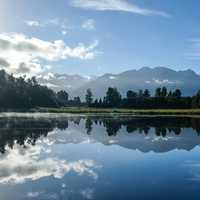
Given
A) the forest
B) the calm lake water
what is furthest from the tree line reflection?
the forest

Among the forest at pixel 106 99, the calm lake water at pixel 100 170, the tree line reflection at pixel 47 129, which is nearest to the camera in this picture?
the calm lake water at pixel 100 170

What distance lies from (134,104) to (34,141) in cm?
13685

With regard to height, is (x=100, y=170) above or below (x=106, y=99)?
below

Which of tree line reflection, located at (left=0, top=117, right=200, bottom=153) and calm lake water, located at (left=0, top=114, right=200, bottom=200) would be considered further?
tree line reflection, located at (left=0, top=117, right=200, bottom=153)

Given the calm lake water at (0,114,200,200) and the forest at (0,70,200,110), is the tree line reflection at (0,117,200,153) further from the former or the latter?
the forest at (0,70,200,110)

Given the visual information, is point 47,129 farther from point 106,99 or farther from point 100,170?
point 106,99

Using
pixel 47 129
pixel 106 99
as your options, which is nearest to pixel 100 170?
pixel 47 129

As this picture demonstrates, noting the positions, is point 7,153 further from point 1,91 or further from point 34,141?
point 1,91

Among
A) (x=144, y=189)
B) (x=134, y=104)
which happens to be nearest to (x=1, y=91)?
(x=134, y=104)

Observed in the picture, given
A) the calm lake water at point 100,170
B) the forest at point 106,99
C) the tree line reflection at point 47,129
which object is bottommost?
the calm lake water at point 100,170

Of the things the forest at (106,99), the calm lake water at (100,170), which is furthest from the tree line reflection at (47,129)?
the forest at (106,99)

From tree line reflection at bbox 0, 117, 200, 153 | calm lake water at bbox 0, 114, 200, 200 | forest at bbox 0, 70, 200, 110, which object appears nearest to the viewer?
calm lake water at bbox 0, 114, 200, 200

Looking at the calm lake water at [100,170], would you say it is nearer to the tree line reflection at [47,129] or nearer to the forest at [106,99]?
the tree line reflection at [47,129]

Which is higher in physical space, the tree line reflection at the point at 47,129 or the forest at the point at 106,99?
the forest at the point at 106,99
